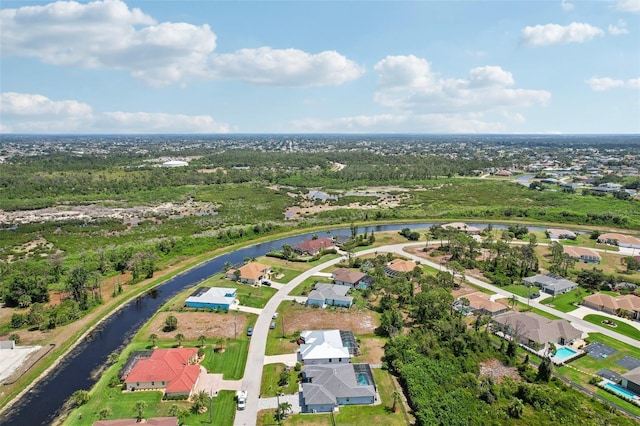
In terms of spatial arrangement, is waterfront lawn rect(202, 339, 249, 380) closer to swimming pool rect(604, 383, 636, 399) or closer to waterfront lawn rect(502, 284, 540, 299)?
swimming pool rect(604, 383, 636, 399)

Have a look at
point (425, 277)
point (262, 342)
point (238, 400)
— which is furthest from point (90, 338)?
point (425, 277)

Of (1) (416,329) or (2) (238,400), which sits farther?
(1) (416,329)

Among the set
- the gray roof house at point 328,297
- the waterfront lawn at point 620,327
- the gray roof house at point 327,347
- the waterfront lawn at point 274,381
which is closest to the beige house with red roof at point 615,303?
the waterfront lawn at point 620,327

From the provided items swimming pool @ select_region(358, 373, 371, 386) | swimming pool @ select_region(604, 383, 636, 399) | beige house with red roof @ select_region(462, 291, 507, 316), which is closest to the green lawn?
swimming pool @ select_region(358, 373, 371, 386)

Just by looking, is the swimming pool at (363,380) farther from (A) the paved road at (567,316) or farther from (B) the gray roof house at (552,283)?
(B) the gray roof house at (552,283)

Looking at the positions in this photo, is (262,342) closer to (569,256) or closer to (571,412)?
(571,412)

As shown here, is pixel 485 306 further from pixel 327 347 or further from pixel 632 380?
pixel 327 347

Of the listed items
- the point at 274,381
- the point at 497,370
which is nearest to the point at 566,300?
the point at 497,370
